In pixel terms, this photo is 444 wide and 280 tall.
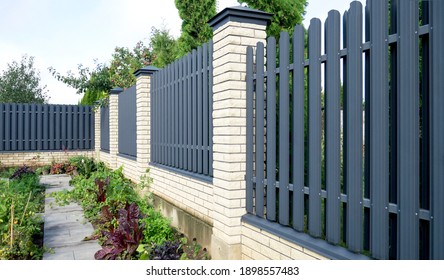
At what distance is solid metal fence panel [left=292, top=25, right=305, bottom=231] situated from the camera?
352 centimetres

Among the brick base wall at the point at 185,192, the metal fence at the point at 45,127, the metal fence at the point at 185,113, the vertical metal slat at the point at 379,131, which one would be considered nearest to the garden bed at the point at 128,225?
the brick base wall at the point at 185,192

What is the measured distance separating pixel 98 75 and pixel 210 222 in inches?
485

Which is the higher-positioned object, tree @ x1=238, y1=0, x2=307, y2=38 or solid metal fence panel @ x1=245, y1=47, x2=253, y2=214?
tree @ x1=238, y1=0, x2=307, y2=38

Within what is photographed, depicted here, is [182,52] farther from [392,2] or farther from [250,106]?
[392,2]

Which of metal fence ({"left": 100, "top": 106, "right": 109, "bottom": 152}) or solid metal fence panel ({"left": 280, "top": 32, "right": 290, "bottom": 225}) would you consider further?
metal fence ({"left": 100, "top": 106, "right": 109, "bottom": 152})

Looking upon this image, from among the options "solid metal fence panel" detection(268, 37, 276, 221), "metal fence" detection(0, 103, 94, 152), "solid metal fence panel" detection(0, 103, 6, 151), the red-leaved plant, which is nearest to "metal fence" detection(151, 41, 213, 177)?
the red-leaved plant

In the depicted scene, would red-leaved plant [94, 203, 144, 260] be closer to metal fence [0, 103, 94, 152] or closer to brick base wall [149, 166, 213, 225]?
brick base wall [149, 166, 213, 225]

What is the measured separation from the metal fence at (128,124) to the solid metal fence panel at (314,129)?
652cm

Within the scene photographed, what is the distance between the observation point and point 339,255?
9.86 ft

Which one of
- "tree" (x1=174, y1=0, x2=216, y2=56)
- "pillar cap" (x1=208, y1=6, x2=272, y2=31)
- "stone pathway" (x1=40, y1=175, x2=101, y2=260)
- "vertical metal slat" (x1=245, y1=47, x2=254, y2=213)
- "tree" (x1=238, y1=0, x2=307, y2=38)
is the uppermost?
"tree" (x1=174, y1=0, x2=216, y2=56)

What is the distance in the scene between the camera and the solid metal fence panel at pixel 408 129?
2.46 m

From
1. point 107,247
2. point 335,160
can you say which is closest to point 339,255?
point 335,160

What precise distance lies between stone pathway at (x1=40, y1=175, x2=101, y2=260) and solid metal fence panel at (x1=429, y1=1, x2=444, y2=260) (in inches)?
161

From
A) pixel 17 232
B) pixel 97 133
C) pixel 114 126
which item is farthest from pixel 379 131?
pixel 97 133
